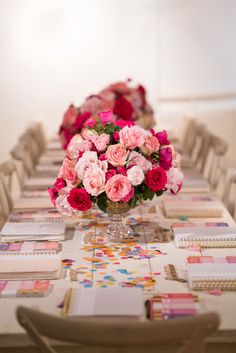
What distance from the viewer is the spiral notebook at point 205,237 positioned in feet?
8.24

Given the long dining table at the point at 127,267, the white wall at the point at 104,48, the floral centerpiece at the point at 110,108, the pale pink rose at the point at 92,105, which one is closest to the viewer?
the long dining table at the point at 127,267

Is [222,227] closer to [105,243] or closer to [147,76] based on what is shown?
[105,243]

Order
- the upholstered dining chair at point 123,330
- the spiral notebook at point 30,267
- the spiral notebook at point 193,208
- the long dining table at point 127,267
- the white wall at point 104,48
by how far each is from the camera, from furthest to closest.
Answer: the white wall at point 104,48 < the spiral notebook at point 193,208 < the spiral notebook at point 30,267 < the long dining table at point 127,267 < the upholstered dining chair at point 123,330

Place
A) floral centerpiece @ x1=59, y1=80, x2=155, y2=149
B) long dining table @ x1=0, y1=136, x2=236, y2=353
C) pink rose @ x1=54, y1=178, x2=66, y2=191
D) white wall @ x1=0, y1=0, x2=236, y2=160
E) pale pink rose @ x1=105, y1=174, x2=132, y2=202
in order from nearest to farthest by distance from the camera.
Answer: long dining table @ x1=0, y1=136, x2=236, y2=353 < pale pink rose @ x1=105, y1=174, x2=132, y2=202 < pink rose @ x1=54, y1=178, x2=66, y2=191 < floral centerpiece @ x1=59, y1=80, x2=155, y2=149 < white wall @ x1=0, y1=0, x2=236, y2=160

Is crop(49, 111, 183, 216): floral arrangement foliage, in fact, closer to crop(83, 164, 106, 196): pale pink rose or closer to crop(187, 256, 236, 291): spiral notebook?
crop(83, 164, 106, 196): pale pink rose

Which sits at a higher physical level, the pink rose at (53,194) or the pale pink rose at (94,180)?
the pale pink rose at (94,180)

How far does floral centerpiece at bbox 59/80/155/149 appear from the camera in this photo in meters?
4.23

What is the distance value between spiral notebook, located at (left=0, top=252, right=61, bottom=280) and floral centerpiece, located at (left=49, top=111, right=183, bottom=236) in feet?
0.80

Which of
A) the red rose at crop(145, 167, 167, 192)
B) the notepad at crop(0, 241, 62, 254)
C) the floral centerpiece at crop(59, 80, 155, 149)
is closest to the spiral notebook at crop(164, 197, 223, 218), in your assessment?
the red rose at crop(145, 167, 167, 192)

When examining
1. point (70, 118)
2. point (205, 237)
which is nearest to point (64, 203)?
point (205, 237)

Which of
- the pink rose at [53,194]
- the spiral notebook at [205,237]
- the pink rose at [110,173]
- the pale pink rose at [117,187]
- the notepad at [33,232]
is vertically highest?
the pink rose at [110,173]

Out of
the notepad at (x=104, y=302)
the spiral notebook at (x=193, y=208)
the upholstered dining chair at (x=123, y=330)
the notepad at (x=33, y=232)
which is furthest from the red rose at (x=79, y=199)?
the upholstered dining chair at (x=123, y=330)

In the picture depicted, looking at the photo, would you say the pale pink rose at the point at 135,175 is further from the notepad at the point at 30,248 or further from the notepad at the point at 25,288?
the notepad at the point at 25,288

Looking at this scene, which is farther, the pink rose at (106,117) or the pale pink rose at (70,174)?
the pink rose at (106,117)
